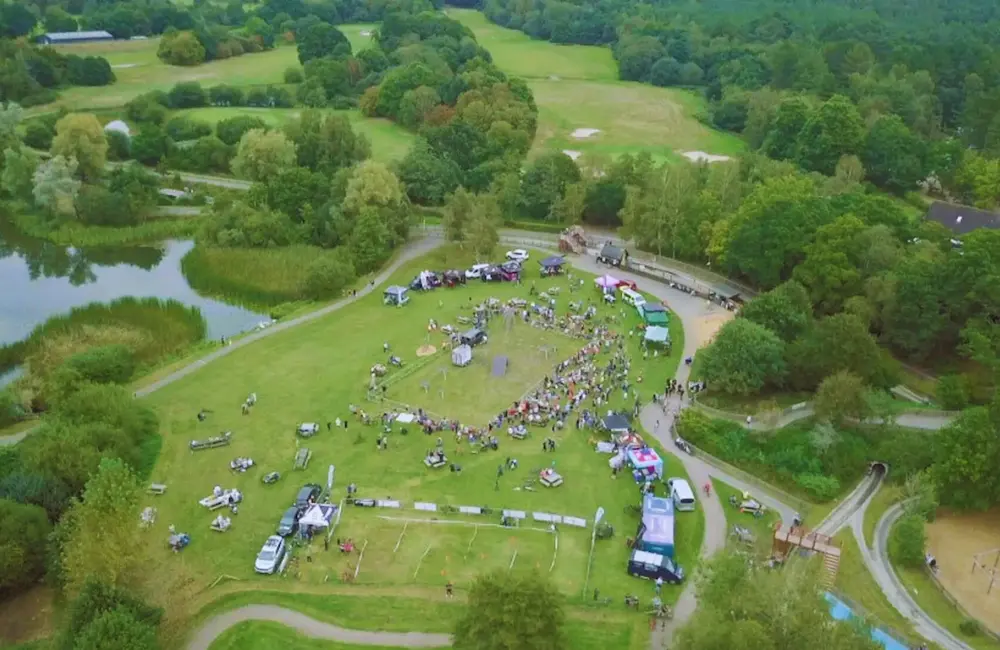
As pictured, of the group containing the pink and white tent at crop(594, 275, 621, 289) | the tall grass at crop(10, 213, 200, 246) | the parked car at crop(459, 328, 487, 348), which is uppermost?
the parked car at crop(459, 328, 487, 348)

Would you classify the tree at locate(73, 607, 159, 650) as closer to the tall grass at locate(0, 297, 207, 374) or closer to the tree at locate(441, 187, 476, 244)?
the tall grass at locate(0, 297, 207, 374)

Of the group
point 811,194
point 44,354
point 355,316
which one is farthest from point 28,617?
point 811,194

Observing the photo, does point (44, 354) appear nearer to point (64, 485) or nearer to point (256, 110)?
point (64, 485)

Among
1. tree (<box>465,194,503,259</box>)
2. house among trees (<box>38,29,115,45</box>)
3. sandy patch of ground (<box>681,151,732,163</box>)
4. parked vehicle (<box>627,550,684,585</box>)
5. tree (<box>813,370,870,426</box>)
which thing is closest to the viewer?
parked vehicle (<box>627,550,684,585</box>)

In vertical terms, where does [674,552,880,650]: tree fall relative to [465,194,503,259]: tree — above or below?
above

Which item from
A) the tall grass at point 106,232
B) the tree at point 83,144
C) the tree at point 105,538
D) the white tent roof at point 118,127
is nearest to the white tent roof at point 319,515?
the tree at point 105,538

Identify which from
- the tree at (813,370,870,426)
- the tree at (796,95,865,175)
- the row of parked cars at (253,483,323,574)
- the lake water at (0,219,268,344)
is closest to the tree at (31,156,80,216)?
the lake water at (0,219,268,344)
